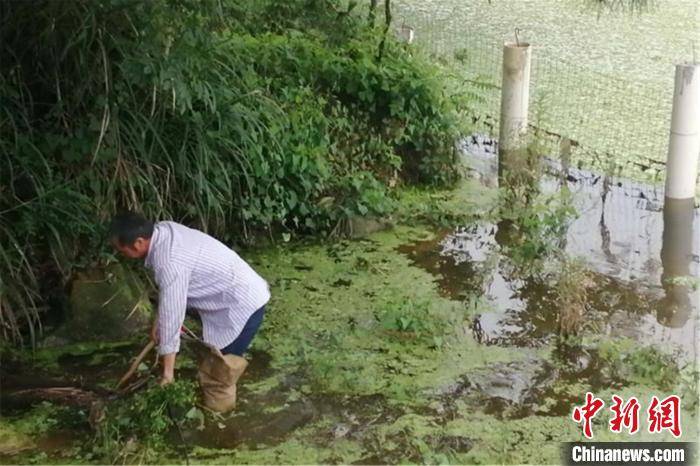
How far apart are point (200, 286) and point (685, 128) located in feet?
12.2

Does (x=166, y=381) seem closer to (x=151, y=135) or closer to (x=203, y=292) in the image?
(x=203, y=292)

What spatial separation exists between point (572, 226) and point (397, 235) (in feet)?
3.87

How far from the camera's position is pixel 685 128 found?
604cm

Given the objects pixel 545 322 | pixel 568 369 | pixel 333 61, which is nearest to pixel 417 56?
pixel 333 61

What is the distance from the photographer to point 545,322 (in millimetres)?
4754

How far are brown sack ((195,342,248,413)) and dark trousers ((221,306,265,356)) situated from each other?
0.13ft

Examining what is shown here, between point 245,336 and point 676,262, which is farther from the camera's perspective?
point 676,262

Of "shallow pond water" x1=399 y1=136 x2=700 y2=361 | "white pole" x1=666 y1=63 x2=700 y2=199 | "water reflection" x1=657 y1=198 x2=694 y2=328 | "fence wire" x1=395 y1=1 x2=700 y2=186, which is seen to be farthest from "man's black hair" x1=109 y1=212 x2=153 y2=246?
"white pole" x1=666 y1=63 x2=700 y2=199

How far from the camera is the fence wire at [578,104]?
705 cm

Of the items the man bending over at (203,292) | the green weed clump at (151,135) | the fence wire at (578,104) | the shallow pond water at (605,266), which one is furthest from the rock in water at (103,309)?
the fence wire at (578,104)

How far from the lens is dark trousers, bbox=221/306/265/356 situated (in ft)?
12.5

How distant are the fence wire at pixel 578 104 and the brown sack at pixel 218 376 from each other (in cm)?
355

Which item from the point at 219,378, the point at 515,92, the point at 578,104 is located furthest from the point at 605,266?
the point at 578,104

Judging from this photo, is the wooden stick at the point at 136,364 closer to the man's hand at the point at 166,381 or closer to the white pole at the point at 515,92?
the man's hand at the point at 166,381
